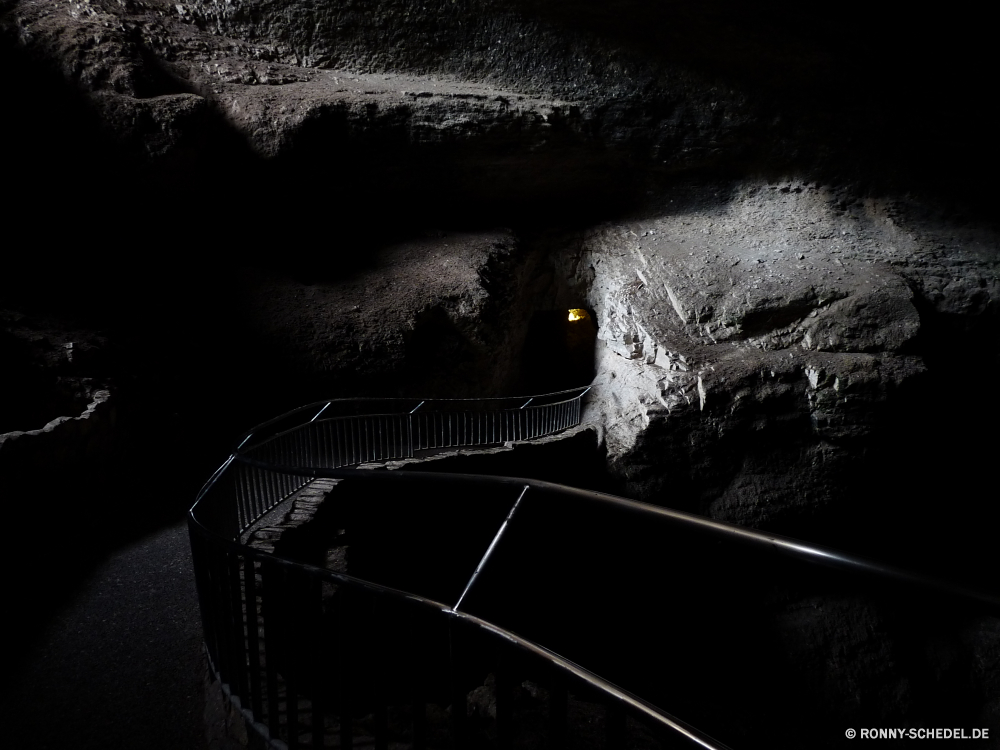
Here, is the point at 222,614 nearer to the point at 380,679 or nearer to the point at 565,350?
the point at 380,679

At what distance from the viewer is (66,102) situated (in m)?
9.29

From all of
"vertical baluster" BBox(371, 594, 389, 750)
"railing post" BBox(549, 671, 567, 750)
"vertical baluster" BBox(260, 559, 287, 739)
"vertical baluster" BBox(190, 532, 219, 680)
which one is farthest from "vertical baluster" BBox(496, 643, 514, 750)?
"vertical baluster" BBox(190, 532, 219, 680)

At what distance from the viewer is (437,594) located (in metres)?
8.88

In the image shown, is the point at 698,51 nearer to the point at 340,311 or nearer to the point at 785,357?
the point at 785,357

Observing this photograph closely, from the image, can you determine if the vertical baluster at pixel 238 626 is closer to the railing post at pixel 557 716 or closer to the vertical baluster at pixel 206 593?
the vertical baluster at pixel 206 593

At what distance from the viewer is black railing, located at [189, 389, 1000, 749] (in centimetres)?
176

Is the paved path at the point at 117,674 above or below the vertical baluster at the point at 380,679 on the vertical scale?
below

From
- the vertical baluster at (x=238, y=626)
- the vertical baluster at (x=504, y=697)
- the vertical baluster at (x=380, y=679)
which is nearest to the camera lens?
the vertical baluster at (x=504, y=697)

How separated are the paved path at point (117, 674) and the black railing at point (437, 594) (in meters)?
0.40

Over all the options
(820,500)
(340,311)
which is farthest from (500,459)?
(820,500)

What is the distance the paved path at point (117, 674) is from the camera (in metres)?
3.28

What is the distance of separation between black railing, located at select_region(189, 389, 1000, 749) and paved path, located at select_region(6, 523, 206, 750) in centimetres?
40

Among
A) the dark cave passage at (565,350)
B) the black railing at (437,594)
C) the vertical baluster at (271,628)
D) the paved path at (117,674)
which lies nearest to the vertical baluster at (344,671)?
the black railing at (437,594)

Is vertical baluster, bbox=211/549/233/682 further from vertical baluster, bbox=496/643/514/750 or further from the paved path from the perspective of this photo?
vertical baluster, bbox=496/643/514/750
